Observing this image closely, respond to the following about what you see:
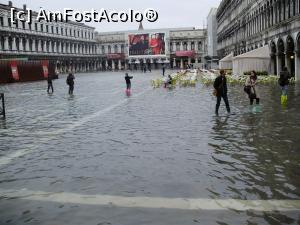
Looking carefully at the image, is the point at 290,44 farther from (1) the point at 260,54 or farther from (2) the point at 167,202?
(2) the point at 167,202

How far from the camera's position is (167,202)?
19.2 ft

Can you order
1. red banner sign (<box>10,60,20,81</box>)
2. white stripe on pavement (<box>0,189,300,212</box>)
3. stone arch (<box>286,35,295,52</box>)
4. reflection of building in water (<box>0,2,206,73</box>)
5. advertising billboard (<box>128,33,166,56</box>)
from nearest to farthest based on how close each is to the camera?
white stripe on pavement (<box>0,189,300,212</box>)
stone arch (<box>286,35,295,52</box>)
red banner sign (<box>10,60,20,81</box>)
reflection of building in water (<box>0,2,206,73</box>)
advertising billboard (<box>128,33,166,56</box>)

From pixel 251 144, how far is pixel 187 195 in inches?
153

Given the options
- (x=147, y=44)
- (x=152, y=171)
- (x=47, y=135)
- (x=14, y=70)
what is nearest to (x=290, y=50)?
(x=47, y=135)

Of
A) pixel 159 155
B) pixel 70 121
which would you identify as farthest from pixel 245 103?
pixel 159 155

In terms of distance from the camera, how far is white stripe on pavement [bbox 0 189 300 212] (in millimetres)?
5613

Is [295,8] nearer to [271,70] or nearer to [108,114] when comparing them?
[271,70]

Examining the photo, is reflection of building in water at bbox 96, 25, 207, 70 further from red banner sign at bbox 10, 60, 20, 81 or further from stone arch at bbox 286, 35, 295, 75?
stone arch at bbox 286, 35, 295, 75

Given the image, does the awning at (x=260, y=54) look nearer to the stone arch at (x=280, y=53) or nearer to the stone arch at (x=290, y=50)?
the stone arch at (x=280, y=53)

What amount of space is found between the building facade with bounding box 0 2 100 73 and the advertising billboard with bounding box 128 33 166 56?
40.3 feet

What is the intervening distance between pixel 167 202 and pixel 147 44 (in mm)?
127061

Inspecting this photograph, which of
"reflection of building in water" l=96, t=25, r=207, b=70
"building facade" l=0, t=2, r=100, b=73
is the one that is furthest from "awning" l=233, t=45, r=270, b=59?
"reflection of building in water" l=96, t=25, r=207, b=70

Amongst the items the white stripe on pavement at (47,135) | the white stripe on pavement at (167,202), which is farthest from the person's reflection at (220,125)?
the white stripe on pavement at (167,202)

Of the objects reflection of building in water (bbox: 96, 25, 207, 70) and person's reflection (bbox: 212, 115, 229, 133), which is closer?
person's reflection (bbox: 212, 115, 229, 133)
